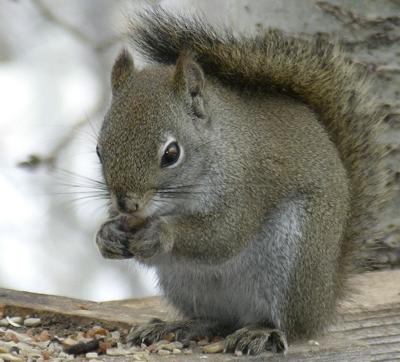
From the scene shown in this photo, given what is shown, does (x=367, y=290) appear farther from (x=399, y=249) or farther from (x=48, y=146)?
(x=48, y=146)

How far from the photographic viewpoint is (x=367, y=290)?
298 cm

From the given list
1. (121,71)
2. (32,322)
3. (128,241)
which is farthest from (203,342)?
(121,71)

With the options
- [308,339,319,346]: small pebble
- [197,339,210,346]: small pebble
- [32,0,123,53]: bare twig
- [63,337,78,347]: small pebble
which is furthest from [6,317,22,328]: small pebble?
[32,0,123,53]: bare twig

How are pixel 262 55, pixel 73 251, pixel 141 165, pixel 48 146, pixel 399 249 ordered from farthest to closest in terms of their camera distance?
pixel 73 251, pixel 48 146, pixel 399 249, pixel 262 55, pixel 141 165

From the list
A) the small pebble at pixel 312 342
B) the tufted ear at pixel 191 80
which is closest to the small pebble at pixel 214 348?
the small pebble at pixel 312 342

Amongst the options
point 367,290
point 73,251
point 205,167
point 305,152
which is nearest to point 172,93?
point 205,167

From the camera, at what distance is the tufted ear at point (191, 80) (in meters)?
2.63

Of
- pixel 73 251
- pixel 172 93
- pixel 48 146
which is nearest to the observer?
pixel 172 93

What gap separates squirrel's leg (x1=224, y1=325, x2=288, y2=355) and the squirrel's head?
33cm

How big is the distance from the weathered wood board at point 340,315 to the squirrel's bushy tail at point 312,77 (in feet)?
0.50

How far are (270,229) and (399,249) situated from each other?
1.80ft

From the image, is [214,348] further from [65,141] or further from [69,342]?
[65,141]

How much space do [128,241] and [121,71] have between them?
0.43 m

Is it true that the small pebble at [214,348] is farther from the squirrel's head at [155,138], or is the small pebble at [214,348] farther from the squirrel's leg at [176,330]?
the squirrel's head at [155,138]
